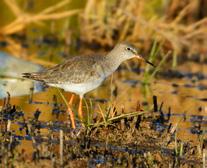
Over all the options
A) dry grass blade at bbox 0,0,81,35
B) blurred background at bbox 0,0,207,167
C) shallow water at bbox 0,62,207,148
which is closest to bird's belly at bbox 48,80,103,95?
shallow water at bbox 0,62,207,148

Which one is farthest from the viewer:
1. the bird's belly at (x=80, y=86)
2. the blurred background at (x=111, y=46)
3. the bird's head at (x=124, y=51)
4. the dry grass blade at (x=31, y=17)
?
the dry grass blade at (x=31, y=17)

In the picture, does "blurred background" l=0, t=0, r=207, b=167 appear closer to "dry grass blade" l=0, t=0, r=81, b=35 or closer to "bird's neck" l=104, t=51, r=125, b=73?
"dry grass blade" l=0, t=0, r=81, b=35

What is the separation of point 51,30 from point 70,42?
102cm

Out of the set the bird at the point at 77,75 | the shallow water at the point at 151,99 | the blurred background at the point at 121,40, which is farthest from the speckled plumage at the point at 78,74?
the blurred background at the point at 121,40

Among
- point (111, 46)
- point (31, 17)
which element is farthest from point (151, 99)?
point (31, 17)

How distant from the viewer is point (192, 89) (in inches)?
436

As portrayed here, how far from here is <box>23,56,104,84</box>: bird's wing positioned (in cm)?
760

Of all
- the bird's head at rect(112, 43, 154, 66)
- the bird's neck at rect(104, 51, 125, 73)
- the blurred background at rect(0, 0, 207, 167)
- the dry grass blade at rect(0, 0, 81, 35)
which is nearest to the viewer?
the bird's neck at rect(104, 51, 125, 73)

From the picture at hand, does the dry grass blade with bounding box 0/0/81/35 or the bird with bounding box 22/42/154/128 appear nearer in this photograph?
the bird with bounding box 22/42/154/128

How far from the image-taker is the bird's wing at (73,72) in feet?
24.9

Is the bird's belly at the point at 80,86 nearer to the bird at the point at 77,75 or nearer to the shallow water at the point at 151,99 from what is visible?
the bird at the point at 77,75

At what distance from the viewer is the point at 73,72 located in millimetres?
7629

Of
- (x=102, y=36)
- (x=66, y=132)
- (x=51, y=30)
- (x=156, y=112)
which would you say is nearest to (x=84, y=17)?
(x=102, y=36)

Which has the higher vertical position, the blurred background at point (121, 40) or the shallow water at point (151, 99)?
the blurred background at point (121, 40)
